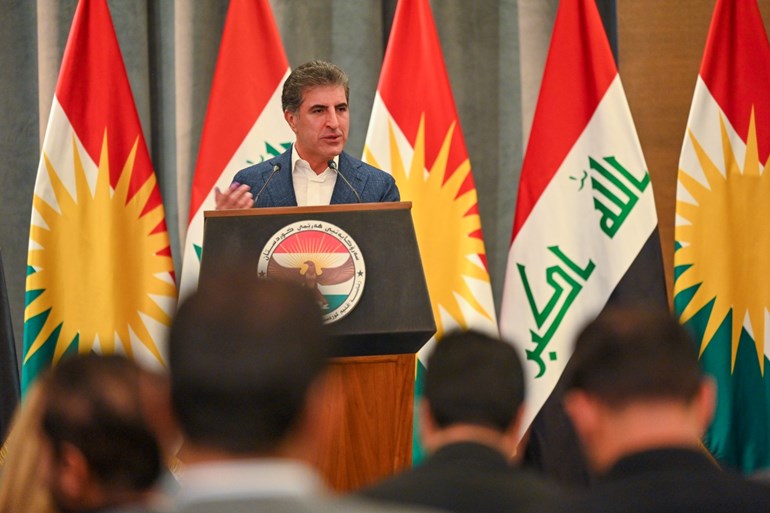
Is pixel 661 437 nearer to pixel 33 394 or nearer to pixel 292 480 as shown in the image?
pixel 292 480

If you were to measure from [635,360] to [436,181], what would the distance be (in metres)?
A: 3.55

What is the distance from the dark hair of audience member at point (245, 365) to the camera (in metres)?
1.10

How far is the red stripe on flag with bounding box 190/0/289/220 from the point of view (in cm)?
509

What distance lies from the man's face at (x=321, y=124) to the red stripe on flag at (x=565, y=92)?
1.17 m

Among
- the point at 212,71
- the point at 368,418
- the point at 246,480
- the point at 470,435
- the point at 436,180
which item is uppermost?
the point at 212,71

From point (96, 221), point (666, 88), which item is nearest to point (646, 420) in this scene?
point (96, 221)

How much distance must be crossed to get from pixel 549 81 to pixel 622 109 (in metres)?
0.36

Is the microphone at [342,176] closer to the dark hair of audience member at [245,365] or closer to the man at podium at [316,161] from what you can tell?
the man at podium at [316,161]

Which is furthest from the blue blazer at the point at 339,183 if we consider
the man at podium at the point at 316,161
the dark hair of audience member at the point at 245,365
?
the dark hair of audience member at the point at 245,365

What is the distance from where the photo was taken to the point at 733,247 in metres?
4.89

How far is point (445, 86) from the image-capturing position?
5074 millimetres

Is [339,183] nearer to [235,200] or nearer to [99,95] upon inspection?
[235,200]

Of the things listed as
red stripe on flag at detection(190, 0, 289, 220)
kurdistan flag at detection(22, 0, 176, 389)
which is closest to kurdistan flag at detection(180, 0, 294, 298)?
red stripe on flag at detection(190, 0, 289, 220)

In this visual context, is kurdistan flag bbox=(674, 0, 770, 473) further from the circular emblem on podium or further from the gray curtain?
the circular emblem on podium
